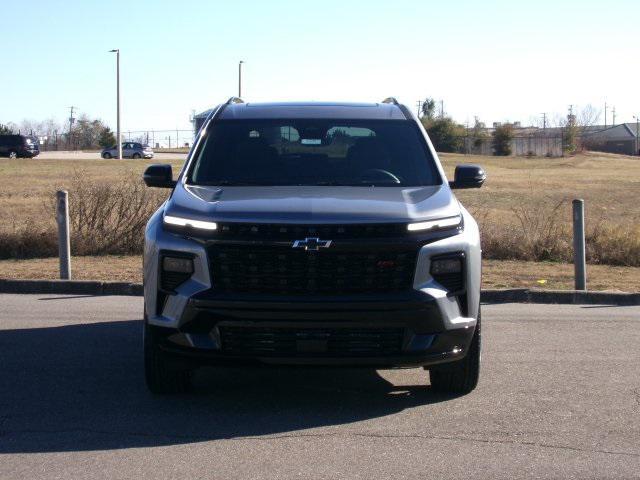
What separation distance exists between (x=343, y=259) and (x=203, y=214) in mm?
900

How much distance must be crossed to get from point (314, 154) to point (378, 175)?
54 centimetres

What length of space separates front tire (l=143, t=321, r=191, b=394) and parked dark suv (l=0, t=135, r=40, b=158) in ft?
203

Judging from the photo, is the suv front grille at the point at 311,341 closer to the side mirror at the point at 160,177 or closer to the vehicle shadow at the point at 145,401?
the vehicle shadow at the point at 145,401

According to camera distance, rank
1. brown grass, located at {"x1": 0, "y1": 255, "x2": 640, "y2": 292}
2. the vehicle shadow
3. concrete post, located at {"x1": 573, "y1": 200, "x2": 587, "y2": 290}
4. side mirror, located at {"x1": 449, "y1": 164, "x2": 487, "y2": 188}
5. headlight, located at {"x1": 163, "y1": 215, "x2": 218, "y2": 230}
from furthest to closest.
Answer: brown grass, located at {"x1": 0, "y1": 255, "x2": 640, "y2": 292} < concrete post, located at {"x1": 573, "y1": 200, "x2": 587, "y2": 290} < side mirror, located at {"x1": 449, "y1": 164, "x2": 487, "y2": 188} < headlight, located at {"x1": 163, "y1": 215, "x2": 218, "y2": 230} < the vehicle shadow

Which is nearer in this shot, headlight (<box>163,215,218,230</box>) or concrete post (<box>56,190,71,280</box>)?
headlight (<box>163,215,218,230</box>)

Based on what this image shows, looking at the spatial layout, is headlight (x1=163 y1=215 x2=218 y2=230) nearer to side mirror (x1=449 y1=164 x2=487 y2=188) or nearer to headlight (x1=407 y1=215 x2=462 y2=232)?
headlight (x1=407 y1=215 x2=462 y2=232)

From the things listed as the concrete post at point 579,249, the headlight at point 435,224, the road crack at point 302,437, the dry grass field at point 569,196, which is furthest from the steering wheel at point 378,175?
the dry grass field at point 569,196

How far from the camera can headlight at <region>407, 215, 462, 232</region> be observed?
229 inches

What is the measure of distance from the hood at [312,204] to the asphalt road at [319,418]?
1.14 meters

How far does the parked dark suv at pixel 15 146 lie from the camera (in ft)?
213

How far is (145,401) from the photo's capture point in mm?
6301

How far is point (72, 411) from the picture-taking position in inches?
239

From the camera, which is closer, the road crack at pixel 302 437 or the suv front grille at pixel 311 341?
the road crack at pixel 302 437

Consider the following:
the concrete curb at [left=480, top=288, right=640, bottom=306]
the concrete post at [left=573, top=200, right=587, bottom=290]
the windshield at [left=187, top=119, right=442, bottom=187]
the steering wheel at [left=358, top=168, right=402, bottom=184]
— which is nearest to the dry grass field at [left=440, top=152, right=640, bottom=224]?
the concrete post at [left=573, top=200, right=587, bottom=290]
